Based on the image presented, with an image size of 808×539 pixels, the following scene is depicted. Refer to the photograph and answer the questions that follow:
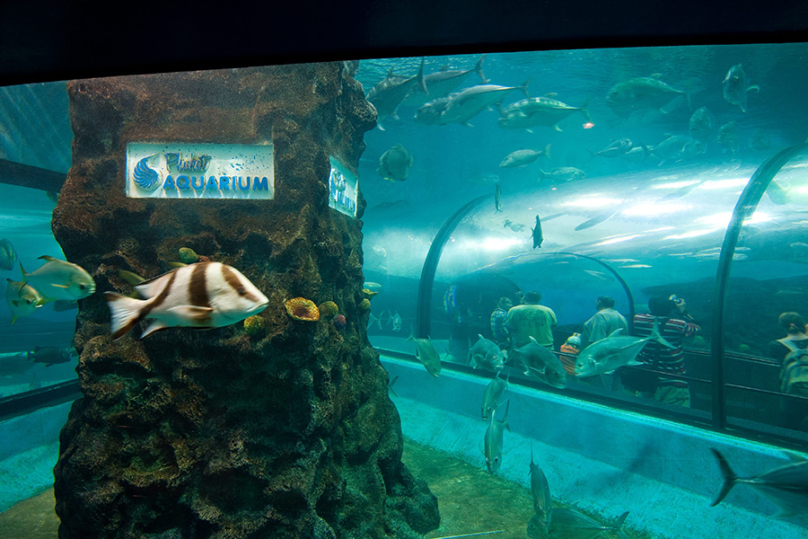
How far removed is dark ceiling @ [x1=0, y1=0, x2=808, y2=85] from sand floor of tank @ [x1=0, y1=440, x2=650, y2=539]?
452 centimetres

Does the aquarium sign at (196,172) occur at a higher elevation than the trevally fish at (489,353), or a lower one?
higher

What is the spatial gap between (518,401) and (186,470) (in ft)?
16.6

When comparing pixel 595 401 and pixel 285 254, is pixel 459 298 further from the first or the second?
pixel 285 254

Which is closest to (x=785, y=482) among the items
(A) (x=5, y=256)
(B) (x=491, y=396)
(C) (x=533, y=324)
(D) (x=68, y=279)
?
(B) (x=491, y=396)

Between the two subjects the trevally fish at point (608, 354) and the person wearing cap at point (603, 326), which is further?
the person wearing cap at point (603, 326)

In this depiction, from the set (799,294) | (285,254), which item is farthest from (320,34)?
(799,294)

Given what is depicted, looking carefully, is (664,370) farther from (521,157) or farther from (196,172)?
(196,172)

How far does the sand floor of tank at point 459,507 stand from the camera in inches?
150

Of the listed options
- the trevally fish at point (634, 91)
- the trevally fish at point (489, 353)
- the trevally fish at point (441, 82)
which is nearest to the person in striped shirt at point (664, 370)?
the trevally fish at point (489, 353)

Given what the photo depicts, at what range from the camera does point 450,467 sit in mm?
5406

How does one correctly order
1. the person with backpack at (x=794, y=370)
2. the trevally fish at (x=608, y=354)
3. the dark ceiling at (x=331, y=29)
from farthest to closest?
1. the person with backpack at (x=794, y=370)
2. the trevally fish at (x=608, y=354)
3. the dark ceiling at (x=331, y=29)

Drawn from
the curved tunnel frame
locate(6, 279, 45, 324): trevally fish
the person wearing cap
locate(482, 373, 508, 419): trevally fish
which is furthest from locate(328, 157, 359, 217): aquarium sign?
the curved tunnel frame

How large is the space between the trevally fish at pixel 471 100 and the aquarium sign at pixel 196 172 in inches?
200

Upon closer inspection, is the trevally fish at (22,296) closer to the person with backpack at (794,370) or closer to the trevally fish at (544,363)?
the trevally fish at (544,363)
